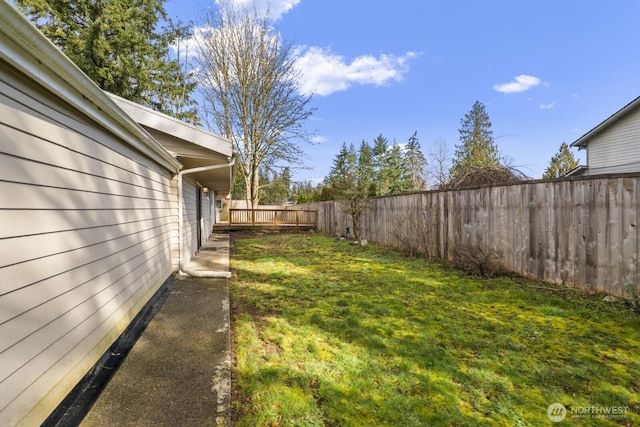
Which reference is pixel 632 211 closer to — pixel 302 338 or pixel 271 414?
pixel 302 338

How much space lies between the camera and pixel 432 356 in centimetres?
236

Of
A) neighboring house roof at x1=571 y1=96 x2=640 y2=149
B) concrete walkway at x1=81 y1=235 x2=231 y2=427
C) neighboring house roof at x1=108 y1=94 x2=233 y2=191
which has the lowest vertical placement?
concrete walkway at x1=81 y1=235 x2=231 y2=427

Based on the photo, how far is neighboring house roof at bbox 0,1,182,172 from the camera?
49.0 inches

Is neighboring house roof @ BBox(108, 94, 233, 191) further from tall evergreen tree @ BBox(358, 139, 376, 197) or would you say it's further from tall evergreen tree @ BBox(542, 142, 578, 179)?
tall evergreen tree @ BBox(358, 139, 376, 197)

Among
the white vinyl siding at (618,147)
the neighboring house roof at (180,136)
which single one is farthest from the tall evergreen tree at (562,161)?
the neighboring house roof at (180,136)

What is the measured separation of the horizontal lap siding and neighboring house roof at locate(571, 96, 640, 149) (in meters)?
13.5

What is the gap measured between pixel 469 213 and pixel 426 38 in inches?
402

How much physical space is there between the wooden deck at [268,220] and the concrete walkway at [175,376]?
11.3 m

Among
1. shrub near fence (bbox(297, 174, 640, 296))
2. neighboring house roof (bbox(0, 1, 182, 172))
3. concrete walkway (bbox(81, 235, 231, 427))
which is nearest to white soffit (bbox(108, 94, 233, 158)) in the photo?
neighboring house roof (bbox(0, 1, 182, 172))

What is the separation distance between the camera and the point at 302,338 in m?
2.70

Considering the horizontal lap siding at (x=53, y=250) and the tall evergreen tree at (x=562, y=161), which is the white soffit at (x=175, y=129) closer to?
the horizontal lap siding at (x=53, y=250)

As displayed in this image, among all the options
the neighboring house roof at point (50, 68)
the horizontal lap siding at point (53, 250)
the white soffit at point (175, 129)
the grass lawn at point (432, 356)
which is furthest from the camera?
the white soffit at point (175, 129)

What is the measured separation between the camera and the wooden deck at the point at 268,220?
14.4 metres

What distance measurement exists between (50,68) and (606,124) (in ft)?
48.6
